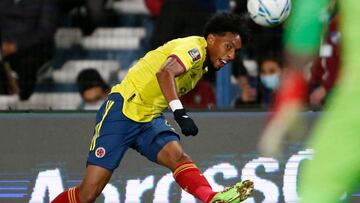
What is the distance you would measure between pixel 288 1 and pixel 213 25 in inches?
32.2

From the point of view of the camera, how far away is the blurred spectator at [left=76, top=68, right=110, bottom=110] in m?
10.5

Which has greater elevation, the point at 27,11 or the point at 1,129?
the point at 27,11

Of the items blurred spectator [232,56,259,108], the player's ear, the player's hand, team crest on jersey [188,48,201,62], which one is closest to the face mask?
blurred spectator [232,56,259,108]

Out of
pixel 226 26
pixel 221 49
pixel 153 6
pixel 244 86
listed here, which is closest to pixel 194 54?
pixel 221 49

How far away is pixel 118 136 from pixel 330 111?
9.56 ft

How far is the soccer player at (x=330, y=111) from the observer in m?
5.31

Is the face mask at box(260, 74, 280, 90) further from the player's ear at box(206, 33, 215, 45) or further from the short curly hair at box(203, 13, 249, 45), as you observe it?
the player's ear at box(206, 33, 215, 45)

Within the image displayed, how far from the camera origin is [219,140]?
32.2 feet

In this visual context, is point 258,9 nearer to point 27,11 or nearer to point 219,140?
point 219,140

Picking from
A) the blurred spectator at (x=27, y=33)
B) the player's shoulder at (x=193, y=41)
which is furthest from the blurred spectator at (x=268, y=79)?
the player's shoulder at (x=193, y=41)

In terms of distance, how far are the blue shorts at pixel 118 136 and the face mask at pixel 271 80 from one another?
2453 millimetres

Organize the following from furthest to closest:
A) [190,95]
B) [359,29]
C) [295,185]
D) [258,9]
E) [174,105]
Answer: [190,95] < [295,185] < [258,9] < [174,105] < [359,29]

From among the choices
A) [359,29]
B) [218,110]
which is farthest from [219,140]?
[359,29]

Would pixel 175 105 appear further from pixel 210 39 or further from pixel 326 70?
pixel 326 70
